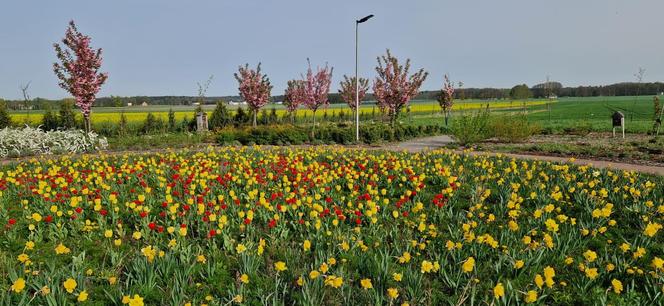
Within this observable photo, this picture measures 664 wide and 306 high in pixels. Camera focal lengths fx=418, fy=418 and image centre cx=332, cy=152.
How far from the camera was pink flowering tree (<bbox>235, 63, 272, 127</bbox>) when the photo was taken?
24.0 m

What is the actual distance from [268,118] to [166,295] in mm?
25414

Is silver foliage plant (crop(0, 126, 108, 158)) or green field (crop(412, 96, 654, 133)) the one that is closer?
silver foliage plant (crop(0, 126, 108, 158))

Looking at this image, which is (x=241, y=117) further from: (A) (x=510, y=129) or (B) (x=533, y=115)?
(B) (x=533, y=115)

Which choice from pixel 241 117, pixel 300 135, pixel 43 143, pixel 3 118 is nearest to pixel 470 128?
pixel 300 135

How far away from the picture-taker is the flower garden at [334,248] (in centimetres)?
309

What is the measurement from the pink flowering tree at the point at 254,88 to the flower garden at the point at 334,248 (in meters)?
17.8

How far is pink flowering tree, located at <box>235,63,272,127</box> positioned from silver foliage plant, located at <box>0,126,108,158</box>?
411 inches

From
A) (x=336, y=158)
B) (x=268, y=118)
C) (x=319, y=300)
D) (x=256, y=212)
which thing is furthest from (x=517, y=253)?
(x=268, y=118)

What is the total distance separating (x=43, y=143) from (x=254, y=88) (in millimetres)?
12225

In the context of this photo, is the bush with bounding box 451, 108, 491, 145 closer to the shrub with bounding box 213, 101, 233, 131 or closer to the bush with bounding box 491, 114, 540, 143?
the bush with bounding box 491, 114, 540, 143

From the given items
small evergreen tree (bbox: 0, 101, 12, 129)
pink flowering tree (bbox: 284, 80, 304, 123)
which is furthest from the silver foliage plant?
pink flowering tree (bbox: 284, 80, 304, 123)

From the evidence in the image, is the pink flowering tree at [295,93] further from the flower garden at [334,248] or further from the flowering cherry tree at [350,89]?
the flower garden at [334,248]

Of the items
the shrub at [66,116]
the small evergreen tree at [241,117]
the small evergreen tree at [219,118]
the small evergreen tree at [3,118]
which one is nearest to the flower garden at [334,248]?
the small evergreen tree at [219,118]

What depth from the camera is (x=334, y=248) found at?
382cm
